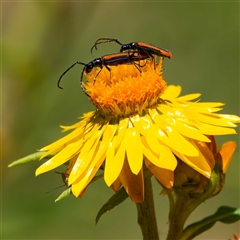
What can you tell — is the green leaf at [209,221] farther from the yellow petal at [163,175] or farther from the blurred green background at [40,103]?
the blurred green background at [40,103]

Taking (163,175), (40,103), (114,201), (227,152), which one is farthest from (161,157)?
(40,103)

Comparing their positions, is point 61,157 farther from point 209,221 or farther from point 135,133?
point 209,221

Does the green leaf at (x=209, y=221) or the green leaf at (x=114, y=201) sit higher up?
the green leaf at (x=114, y=201)

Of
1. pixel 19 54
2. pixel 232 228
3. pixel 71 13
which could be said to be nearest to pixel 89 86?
pixel 71 13

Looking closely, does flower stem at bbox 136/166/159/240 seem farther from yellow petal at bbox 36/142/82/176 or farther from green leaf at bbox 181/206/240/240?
yellow petal at bbox 36/142/82/176

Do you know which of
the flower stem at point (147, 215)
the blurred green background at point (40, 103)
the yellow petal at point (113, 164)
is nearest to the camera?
the yellow petal at point (113, 164)

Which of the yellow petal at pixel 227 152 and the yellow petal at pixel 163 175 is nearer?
the yellow petal at pixel 163 175

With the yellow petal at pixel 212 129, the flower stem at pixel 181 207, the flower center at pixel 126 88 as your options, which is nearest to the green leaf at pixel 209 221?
the flower stem at pixel 181 207
